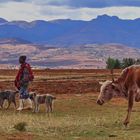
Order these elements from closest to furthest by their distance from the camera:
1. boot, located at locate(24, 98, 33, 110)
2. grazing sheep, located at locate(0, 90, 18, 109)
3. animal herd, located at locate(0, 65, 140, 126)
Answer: animal herd, located at locate(0, 65, 140, 126), boot, located at locate(24, 98, 33, 110), grazing sheep, located at locate(0, 90, 18, 109)

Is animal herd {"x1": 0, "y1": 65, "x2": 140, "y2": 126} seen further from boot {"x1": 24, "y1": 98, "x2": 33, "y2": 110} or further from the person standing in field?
boot {"x1": 24, "y1": 98, "x2": 33, "y2": 110}

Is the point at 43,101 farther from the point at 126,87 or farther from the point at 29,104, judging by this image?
the point at 126,87

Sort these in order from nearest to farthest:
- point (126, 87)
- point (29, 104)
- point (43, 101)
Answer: point (126, 87) < point (43, 101) < point (29, 104)

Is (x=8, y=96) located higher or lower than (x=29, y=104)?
higher

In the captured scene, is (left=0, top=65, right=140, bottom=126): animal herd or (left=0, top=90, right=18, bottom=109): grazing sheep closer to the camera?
(left=0, top=65, right=140, bottom=126): animal herd

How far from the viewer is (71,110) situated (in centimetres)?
2791

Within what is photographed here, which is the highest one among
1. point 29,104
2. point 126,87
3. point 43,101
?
point 126,87

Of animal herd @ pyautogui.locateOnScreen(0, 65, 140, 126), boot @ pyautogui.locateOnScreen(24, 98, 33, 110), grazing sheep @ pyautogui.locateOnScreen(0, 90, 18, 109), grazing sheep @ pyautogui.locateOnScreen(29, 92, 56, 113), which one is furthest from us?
grazing sheep @ pyautogui.locateOnScreen(0, 90, 18, 109)

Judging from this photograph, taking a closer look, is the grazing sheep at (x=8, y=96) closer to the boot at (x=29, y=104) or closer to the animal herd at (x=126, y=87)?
the boot at (x=29, y=104)

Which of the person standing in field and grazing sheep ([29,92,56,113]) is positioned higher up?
the person standing in field

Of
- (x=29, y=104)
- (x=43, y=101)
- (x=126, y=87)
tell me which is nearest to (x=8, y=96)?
(x=29, y=104)

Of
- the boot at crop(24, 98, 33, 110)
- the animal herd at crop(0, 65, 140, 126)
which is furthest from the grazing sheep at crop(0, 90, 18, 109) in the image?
the animal herd at crop(0, 65, 140, 126)

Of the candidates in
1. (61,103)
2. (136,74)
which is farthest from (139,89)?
(61,103)

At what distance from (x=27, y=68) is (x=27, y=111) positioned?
254cm
